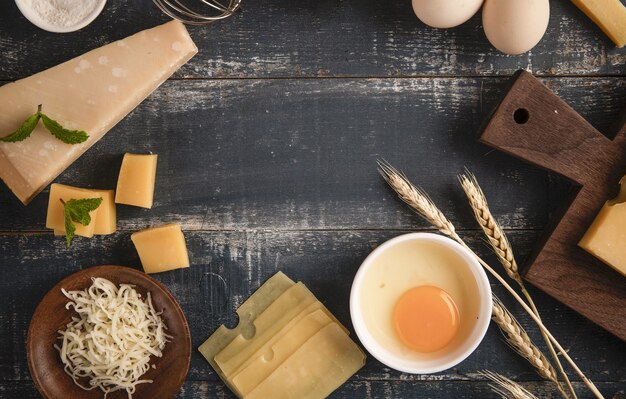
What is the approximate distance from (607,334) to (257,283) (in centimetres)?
91

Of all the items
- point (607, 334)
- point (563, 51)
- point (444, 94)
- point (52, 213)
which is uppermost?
point (563, 51)

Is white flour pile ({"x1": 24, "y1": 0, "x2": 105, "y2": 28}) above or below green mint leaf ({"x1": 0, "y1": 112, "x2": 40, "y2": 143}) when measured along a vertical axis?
above

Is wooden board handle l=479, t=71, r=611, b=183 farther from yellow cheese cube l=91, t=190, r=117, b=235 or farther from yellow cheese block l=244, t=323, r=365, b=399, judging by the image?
yellow cheese cube l=91, t=190, r=117, b=235

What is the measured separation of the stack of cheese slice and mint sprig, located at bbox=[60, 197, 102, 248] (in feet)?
1.56

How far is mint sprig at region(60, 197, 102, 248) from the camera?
157cm

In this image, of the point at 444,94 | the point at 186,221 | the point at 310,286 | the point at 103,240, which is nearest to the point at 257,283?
the point at 310,286

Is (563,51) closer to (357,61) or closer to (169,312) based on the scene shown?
(357,61)

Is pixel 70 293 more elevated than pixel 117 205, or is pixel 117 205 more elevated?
pixel 117 205

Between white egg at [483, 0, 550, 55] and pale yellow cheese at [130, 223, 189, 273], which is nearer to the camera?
white egg at [483, 0, 550, 55]

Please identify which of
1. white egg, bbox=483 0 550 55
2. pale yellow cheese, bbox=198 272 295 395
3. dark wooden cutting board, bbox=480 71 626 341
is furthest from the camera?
pale yellow cheese, bbox=198 272 295 395

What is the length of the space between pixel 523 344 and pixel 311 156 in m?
0.70

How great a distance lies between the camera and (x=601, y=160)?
1.59m

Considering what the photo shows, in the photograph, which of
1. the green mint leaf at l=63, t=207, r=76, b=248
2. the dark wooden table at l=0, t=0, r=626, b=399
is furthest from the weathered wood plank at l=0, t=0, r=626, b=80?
the green mint leaf at l=63, t=207, r=76, b=248

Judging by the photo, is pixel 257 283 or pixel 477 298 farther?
pixel 257 283
